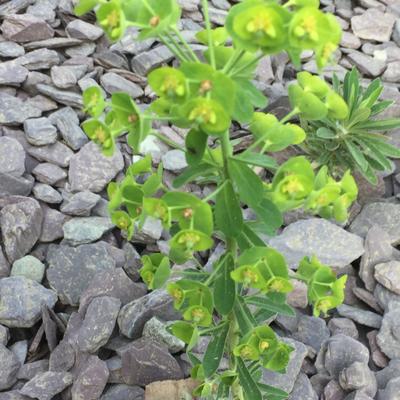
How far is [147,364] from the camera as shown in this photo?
193cm

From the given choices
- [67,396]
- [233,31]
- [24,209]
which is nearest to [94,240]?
[24,209]

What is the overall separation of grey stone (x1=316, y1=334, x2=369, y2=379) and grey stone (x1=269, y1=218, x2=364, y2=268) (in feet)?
1.12

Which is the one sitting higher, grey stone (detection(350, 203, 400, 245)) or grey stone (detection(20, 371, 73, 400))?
grey stone (detection(350, 203, 400, 245))

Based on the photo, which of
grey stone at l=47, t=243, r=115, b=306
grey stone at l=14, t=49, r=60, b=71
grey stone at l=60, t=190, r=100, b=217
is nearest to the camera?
grey stone at l=47, t=243, r=115, b=306

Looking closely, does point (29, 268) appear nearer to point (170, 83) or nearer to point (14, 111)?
point (14, 111)

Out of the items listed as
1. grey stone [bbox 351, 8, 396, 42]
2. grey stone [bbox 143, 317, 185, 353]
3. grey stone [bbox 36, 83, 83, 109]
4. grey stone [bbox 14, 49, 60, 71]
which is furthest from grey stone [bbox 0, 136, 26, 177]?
grey stone [bbox 351, 8, 396, 42]

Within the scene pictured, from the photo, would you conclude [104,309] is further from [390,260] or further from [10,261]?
[390,260]

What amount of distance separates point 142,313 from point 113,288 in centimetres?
18

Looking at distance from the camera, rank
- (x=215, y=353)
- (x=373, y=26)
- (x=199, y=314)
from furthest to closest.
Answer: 1. (x=373, y=26)
2. (x=215, y=353)
3. (x=199, y=314)

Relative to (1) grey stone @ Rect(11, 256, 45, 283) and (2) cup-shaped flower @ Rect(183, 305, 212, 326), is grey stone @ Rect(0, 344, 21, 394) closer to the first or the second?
(1) grey stone @ Rect(11, 256, 45, 283)

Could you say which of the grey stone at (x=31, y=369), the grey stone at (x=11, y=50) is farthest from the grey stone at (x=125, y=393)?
Answer: the grey stone at (x=11, y=50)

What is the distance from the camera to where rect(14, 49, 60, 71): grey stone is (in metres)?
2.90

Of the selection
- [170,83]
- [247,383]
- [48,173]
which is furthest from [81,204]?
[170,83]

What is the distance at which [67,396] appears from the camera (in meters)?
1.95
